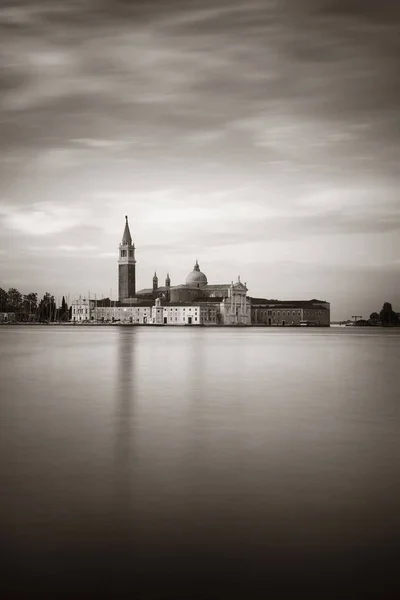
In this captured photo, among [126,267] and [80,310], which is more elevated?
[126,267]

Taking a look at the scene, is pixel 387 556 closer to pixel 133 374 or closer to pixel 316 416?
pixel 316 416

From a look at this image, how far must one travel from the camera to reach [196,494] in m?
6.43

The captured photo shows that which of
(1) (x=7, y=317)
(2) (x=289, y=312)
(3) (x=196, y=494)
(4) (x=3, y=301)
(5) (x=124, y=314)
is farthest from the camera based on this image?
(2) (x=289, y=312)

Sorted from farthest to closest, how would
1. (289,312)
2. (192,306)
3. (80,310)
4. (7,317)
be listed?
(80,310), (289,312), (7,317), (192,306)

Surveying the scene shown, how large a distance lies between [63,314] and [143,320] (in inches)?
927

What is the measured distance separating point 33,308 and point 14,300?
547cm

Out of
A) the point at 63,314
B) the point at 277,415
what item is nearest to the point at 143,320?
the point at 63,314

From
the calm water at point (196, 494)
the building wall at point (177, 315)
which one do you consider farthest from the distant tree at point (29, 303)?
the calm water at point (196, 494)

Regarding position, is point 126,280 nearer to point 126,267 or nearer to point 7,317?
point 126,267

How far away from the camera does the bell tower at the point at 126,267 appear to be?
458 feet

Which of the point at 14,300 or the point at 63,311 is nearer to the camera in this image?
the point at 14,300

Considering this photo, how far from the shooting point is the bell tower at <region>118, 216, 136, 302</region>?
139625 mm

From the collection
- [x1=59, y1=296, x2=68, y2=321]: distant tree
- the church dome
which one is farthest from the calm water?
[x1=59, y1=296, x2=68, y2=321]: distant tree

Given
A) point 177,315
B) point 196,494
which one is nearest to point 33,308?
point 177,315
